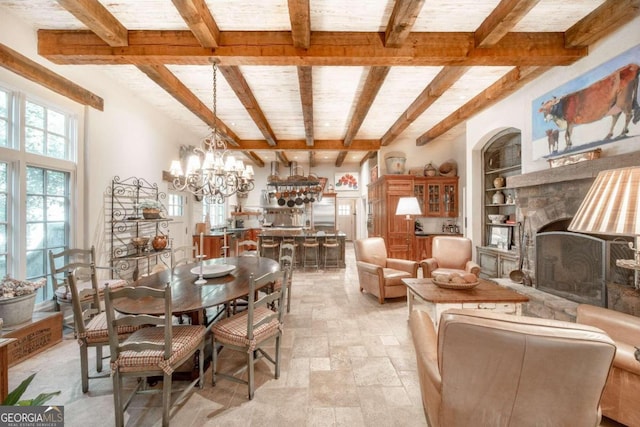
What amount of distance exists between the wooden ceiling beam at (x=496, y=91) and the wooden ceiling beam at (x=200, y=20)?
3483mm

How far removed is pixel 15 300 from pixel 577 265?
5473 mm

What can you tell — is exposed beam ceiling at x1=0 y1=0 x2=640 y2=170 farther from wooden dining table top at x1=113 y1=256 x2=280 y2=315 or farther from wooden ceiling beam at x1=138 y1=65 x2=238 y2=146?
wooden dining table top at x1=113 y1=256 x2=280 y2=315

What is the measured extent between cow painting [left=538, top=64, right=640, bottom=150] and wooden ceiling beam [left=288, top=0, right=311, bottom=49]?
9.38 ft

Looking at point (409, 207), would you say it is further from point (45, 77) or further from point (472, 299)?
point (45, 77)

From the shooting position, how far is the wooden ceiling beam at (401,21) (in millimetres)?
2027

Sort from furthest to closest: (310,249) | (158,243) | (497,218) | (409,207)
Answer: (310,249), (497,218), (409,207), (158,243)

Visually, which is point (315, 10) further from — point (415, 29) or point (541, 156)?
point (541, 156)

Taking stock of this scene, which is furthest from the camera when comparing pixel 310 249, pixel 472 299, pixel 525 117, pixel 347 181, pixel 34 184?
pixel 347 181

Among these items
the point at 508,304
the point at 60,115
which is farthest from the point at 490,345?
the point at 60,115

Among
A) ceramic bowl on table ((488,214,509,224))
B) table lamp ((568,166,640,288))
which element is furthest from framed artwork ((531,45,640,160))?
table lamp ((568,166,640,288))

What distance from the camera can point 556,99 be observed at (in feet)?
10.0

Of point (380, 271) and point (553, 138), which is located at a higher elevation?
point (553, 138)

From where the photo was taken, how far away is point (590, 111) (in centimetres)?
268

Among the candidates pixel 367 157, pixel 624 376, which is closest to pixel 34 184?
pixel 624 376
